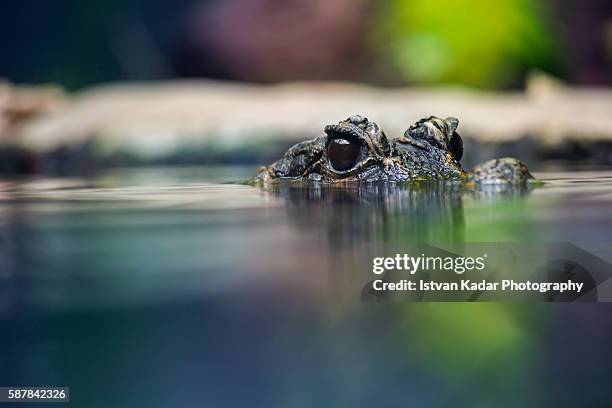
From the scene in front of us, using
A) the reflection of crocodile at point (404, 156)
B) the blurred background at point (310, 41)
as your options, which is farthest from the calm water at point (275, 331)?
the blurred background at point (310, 41)

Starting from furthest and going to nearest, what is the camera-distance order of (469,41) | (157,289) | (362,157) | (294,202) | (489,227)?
(469,41) < (362,157) < (294,202) < (489,227) < (157,289)

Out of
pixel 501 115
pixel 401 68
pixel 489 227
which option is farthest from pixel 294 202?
pixel 401 68

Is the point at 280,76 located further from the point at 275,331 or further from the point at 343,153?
the point at 275,331

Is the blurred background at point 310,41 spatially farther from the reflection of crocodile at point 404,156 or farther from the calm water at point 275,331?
the calm water at point 275,331

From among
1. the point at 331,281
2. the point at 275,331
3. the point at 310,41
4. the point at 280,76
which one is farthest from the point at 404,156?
the point at 280,76

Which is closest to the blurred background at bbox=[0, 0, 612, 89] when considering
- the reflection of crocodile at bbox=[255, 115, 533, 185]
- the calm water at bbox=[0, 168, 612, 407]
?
the reflection of crocodile at bbox=[255, 115, 533, 185]

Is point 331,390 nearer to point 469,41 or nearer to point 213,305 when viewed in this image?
point 213,305
